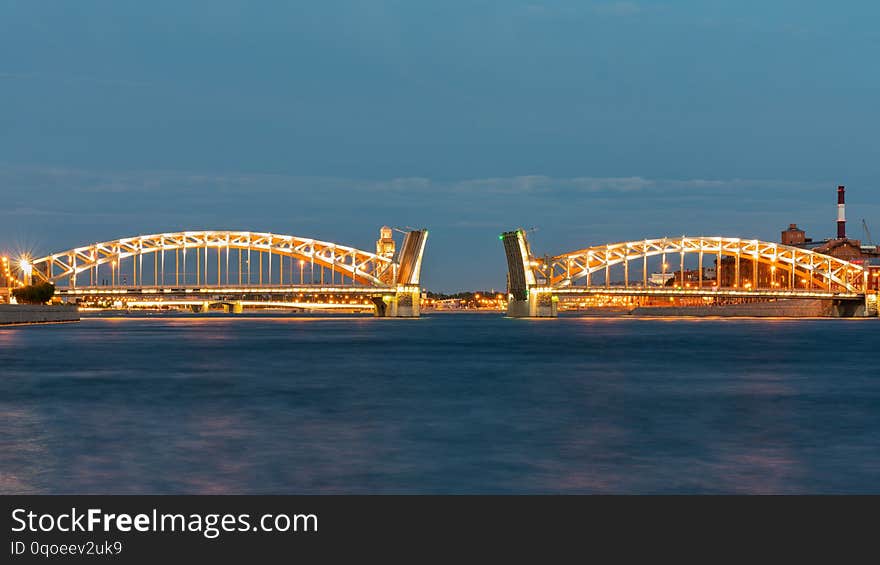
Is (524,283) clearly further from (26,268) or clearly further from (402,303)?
(26,268)

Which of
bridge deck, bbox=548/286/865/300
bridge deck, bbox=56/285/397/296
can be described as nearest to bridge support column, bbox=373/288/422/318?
bridge deck, bbox=56/285/397/296

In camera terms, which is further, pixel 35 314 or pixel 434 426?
pixel 35 314

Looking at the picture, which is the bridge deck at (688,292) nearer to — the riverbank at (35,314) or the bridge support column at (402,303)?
the bridge support column at (402,303)

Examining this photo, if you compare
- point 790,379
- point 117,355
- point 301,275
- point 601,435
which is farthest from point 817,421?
point 301,275

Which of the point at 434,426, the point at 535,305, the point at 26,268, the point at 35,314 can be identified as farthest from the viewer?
the point at 535,305

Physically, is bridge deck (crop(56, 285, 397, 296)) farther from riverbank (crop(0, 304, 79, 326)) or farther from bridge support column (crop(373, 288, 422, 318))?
bridge support column (crop(373, 288, 422, 318))

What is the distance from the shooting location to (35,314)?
102 m

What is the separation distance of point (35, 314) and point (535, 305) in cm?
7265

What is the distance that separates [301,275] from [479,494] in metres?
136

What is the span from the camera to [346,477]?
16.3m

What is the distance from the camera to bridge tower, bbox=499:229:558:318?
501 feet

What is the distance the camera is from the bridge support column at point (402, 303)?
153375 millimetres

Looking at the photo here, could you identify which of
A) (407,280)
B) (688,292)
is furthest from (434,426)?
(407,280)
